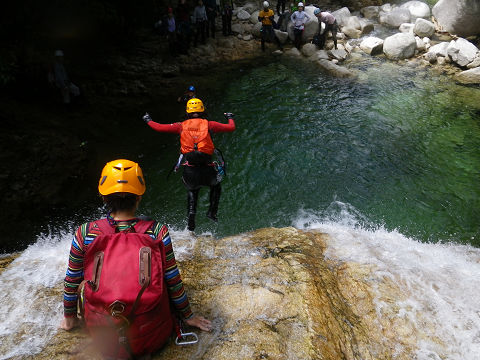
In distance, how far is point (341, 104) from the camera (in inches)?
468

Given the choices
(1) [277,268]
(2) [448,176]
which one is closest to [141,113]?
(1) [277,268]

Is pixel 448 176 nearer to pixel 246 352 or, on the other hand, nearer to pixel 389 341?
pixel 389 341

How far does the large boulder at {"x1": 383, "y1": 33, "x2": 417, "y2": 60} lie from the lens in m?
15.3

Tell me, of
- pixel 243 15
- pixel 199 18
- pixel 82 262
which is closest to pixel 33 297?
pixel 82 262

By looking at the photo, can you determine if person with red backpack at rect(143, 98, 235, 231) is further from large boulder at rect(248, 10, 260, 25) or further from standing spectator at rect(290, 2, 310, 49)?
large boulder at rect(248, 10, 260, 25)

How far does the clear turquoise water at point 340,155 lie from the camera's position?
23.0 feet

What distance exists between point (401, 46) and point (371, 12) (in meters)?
5.78

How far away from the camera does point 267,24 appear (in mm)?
16281

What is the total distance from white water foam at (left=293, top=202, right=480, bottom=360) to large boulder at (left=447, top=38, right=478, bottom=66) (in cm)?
1166

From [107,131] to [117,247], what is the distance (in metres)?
8.81

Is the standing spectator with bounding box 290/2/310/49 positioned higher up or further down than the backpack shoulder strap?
higher up

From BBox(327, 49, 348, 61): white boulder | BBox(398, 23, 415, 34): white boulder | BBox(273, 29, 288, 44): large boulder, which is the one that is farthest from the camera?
BBox(273, 29, 288, 44): large boulder

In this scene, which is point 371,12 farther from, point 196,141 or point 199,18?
point 196,141

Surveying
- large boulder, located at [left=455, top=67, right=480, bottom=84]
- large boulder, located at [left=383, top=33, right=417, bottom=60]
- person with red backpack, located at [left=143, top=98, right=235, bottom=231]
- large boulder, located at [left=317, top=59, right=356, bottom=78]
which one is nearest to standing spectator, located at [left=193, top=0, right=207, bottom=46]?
large boulder, located at [left=317, top=59, right=356, bottom=78]
